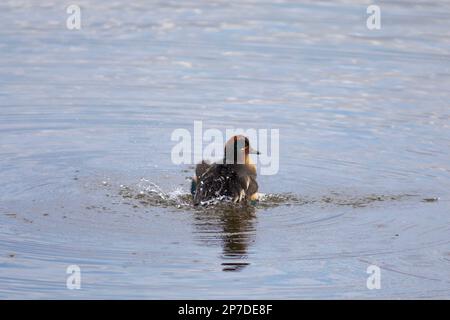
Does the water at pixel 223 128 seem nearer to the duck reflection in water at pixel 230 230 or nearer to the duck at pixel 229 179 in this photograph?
the duck reflection in water at pixel 230 230

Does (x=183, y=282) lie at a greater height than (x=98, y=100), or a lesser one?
lesser

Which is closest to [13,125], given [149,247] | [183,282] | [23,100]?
[23,100]

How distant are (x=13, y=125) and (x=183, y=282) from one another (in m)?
6.08

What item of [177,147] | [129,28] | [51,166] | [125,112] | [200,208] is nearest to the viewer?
[200,208]

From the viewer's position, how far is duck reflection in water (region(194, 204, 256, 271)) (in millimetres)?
10664

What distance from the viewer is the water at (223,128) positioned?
408 inches

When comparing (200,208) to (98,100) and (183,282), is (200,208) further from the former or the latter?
(98,100)

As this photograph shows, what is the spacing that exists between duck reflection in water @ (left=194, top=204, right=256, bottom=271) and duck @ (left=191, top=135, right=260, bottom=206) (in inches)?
5.1

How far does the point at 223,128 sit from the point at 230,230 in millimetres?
3965

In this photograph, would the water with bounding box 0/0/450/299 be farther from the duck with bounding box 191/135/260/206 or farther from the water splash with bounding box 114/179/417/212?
the duck with bounding box 191/135/260/206

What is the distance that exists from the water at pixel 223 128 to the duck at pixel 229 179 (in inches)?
7.3

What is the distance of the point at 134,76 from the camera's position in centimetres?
1784

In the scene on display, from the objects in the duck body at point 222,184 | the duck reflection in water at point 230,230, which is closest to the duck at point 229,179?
the duck body at point 222,184
